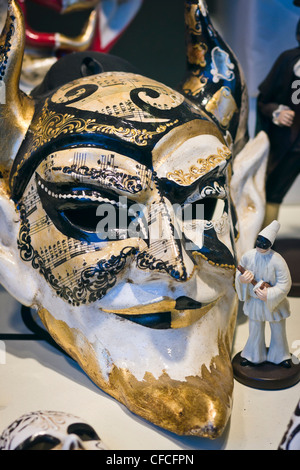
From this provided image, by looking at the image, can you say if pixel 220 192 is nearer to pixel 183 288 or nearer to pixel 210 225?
pixel 210 225

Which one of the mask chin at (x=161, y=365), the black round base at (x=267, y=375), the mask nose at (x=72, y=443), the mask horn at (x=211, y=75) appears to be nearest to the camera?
the mask nose at (x=72, y=443)

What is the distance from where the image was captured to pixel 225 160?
1543 mm

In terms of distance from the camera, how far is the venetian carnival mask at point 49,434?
3.94 ft

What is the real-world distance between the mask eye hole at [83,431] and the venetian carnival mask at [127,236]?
18 centimetres

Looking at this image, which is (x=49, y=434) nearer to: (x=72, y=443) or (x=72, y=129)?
(x=72, y=443)

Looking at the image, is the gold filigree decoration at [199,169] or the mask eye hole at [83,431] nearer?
the mask eye hole at [83,431]

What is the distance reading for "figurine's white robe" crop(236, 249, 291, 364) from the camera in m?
1.44

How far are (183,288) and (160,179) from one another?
0.77ft

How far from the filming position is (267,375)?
60.3 inches

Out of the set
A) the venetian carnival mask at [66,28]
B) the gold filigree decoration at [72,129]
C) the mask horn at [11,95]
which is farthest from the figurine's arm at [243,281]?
the venetian carnival mask at [66,28]

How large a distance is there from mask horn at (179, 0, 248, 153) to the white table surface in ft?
1.92

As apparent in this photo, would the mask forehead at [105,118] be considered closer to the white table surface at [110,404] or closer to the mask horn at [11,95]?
the mask horn at [11,95]

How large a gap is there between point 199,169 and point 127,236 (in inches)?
8.6

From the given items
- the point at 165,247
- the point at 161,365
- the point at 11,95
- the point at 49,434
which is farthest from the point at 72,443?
the point at 11,95
